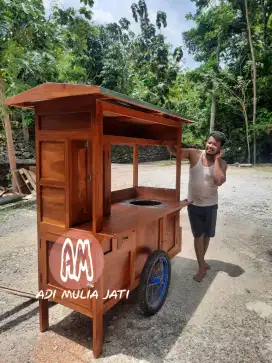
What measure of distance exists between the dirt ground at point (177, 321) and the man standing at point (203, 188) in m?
0.50

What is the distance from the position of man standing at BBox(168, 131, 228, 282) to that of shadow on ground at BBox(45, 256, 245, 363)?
1.57 ft

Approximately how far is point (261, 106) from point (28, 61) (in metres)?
14.0

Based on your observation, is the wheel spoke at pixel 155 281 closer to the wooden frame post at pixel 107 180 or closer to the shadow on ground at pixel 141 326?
the shadow on ground at pixel 141 326

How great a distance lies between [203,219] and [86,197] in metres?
1.66

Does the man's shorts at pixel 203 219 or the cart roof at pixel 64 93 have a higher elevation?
the cart roof at pixel 64 93

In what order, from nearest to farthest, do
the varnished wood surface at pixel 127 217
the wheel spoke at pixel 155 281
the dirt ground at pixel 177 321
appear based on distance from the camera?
the dirt ground at pixel 177 321 < the varnished wood surface at pixel 127 217 < the wheel spoke at pixel 155 281

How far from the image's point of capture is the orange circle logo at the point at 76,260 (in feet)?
6.97

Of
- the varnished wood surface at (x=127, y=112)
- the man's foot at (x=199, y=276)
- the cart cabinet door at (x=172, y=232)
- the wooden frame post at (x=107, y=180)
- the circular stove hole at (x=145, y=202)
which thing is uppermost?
the varnished wood surface at (x=127, y=112)

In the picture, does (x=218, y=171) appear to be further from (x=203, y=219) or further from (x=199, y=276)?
(x=199, y=276)

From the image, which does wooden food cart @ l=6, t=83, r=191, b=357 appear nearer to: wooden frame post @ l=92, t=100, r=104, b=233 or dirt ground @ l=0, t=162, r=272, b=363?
wooden frame post @ l=92, t=100, r=104, b=233

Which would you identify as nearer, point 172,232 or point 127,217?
point 127,217

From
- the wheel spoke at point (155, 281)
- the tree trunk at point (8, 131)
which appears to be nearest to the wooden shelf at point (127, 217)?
the wheel spoke at point (155, 281)

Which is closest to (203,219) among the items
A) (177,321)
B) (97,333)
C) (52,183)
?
(177,321)

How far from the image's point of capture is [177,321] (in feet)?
8.71
